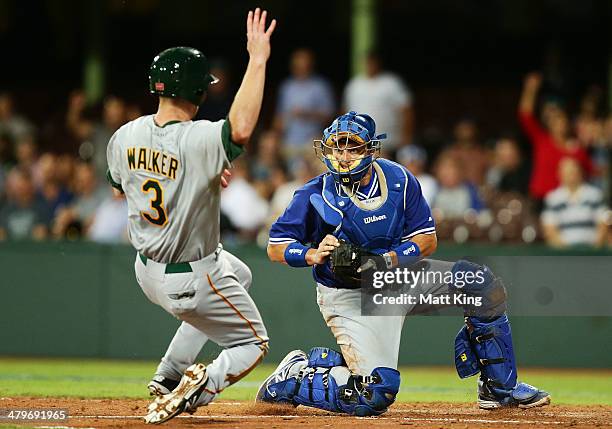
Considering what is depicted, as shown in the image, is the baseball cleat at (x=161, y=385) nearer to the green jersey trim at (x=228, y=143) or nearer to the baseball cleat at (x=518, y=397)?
the green jersey trim at (x=228, y=143)

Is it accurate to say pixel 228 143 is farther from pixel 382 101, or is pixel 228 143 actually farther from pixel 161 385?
pixel 382 101

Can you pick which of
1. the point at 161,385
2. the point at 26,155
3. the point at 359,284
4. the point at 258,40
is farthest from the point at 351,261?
the point at 26,155

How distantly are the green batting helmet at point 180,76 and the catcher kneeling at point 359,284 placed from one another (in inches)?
45.3

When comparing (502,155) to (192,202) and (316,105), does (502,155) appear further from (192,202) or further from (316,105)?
(192,202)

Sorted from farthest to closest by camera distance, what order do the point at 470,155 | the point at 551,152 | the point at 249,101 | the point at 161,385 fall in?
1. the point at 470,155
2. the point at 551,152
3. the point at 161,385
4. the point at 249,101

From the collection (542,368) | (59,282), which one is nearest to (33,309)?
(59,282)

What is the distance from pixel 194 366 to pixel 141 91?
44.3ft

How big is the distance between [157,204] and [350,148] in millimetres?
1503

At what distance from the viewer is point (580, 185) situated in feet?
40.4

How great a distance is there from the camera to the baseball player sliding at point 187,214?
6.44 metres

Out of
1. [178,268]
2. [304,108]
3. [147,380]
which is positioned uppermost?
[304,108]

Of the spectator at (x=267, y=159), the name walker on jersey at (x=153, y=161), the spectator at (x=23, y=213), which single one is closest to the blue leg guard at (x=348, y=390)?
the name walker on jersey at (x=153, y=161)

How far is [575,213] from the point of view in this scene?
12.4 m

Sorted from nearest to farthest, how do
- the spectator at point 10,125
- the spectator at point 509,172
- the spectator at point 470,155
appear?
the spectator at point 509,172 → the spectator at point 470,155 → the spectator at point 10,125
